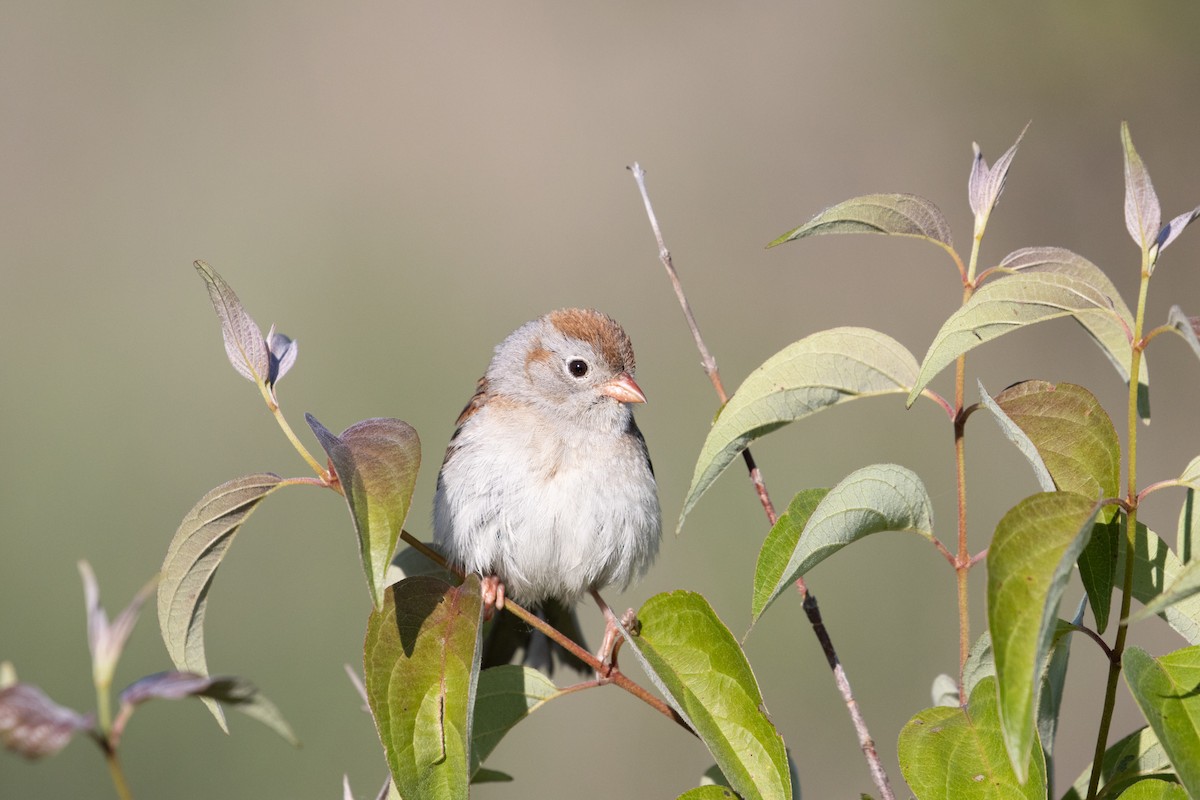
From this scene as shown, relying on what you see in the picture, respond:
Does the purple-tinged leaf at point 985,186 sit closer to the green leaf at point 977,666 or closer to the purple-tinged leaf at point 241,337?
the green leaf at point 977,666

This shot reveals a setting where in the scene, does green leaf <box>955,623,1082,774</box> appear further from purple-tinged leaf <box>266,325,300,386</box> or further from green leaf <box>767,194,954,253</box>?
purple-tinged leaf <box>266,325,300,386</box>

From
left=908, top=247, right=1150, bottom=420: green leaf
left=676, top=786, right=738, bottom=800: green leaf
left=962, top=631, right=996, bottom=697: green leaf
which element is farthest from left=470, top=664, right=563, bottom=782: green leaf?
left=908, top=247, right=1150, bottom=420: green leaf

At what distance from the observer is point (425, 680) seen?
1802mm

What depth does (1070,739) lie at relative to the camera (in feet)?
20.9

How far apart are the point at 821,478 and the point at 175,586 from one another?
569 cm

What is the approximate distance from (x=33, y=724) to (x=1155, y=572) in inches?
59.0

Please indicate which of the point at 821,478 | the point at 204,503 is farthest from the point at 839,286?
the point at 204,503

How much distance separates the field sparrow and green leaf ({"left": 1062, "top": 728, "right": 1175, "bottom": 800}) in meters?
1.47

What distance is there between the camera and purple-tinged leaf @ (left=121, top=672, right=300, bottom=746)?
3.46ft

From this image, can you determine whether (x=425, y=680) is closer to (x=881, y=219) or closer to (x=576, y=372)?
(x=881, y=219)

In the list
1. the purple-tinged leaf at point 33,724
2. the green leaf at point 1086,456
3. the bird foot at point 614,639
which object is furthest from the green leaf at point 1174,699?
the purple-tinged leaf at point 33,724

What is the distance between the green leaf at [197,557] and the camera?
1.74 meters

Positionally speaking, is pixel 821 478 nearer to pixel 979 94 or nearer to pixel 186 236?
pixel 979 94

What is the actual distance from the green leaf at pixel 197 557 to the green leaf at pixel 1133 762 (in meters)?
1.35
